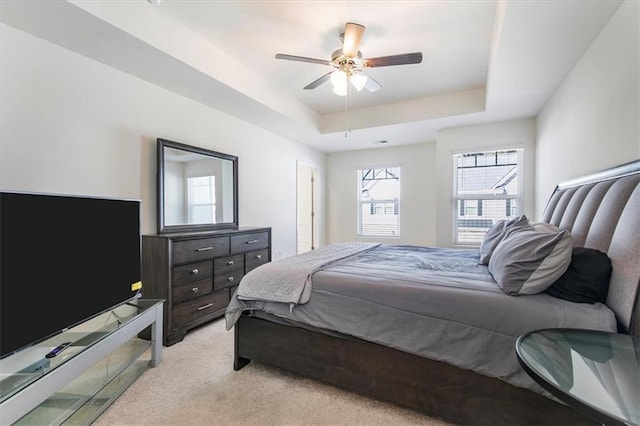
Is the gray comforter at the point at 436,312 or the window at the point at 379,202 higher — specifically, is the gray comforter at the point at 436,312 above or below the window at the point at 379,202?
below

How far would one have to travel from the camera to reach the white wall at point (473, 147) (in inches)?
158

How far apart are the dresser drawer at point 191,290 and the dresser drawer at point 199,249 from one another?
0.74ft

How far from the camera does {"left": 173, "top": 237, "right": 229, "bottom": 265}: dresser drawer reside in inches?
100

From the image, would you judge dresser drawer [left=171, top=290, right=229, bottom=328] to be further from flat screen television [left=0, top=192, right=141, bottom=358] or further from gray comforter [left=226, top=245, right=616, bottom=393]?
gray comforter [left=226, top=245, right=616, bottom=393]

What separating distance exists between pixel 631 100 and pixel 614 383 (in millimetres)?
1707

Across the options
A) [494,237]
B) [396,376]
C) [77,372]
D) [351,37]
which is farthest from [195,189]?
[494,237]

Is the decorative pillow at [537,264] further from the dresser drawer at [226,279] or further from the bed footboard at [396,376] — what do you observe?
the dresser drawer at [226,279]

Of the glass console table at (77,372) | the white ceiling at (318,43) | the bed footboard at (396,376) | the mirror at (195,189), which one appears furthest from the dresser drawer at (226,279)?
the white ceiling at (318,43)

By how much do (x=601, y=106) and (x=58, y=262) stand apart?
359cm

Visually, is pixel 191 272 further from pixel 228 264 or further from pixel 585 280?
pixel 585 280

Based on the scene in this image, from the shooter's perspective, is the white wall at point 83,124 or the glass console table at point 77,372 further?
the white wall at point 83,124

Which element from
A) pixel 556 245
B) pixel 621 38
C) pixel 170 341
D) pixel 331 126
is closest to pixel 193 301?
pixel 170 341

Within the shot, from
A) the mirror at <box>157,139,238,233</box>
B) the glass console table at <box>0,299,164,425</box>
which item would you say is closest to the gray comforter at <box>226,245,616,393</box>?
the glass console table at <box>0,299,164,425</box>

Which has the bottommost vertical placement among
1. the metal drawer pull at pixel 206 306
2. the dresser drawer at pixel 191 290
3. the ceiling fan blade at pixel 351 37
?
the metal drawer pull at pixel 206 306
